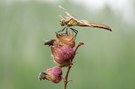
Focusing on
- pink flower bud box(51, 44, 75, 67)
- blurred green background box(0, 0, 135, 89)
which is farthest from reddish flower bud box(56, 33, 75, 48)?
blurred green background box(0, 0, 135, 89)

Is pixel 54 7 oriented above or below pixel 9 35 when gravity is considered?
above

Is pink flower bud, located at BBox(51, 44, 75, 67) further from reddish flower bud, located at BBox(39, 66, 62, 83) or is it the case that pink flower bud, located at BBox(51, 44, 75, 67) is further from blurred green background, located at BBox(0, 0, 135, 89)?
blurred green background, located at BBox(0, 0, 135, 89)

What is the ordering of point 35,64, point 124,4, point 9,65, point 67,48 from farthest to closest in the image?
point 9,65, point 35,64, point 124,4, point 67,48

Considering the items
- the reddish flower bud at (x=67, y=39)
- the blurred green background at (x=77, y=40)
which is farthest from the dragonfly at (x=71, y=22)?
the blurred green background at (x=77, y=40)

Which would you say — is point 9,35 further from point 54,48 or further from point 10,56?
point 54,48

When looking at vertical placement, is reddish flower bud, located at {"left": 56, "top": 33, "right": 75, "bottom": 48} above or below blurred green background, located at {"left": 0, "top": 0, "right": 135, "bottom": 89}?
below

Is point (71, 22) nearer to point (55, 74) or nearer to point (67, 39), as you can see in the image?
point (67, 39)

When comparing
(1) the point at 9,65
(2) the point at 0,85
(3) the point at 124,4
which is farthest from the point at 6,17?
(3) the point at 124,4

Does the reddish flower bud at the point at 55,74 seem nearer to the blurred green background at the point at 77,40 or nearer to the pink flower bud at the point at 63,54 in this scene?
the pink flower bud at the point at 63,54
